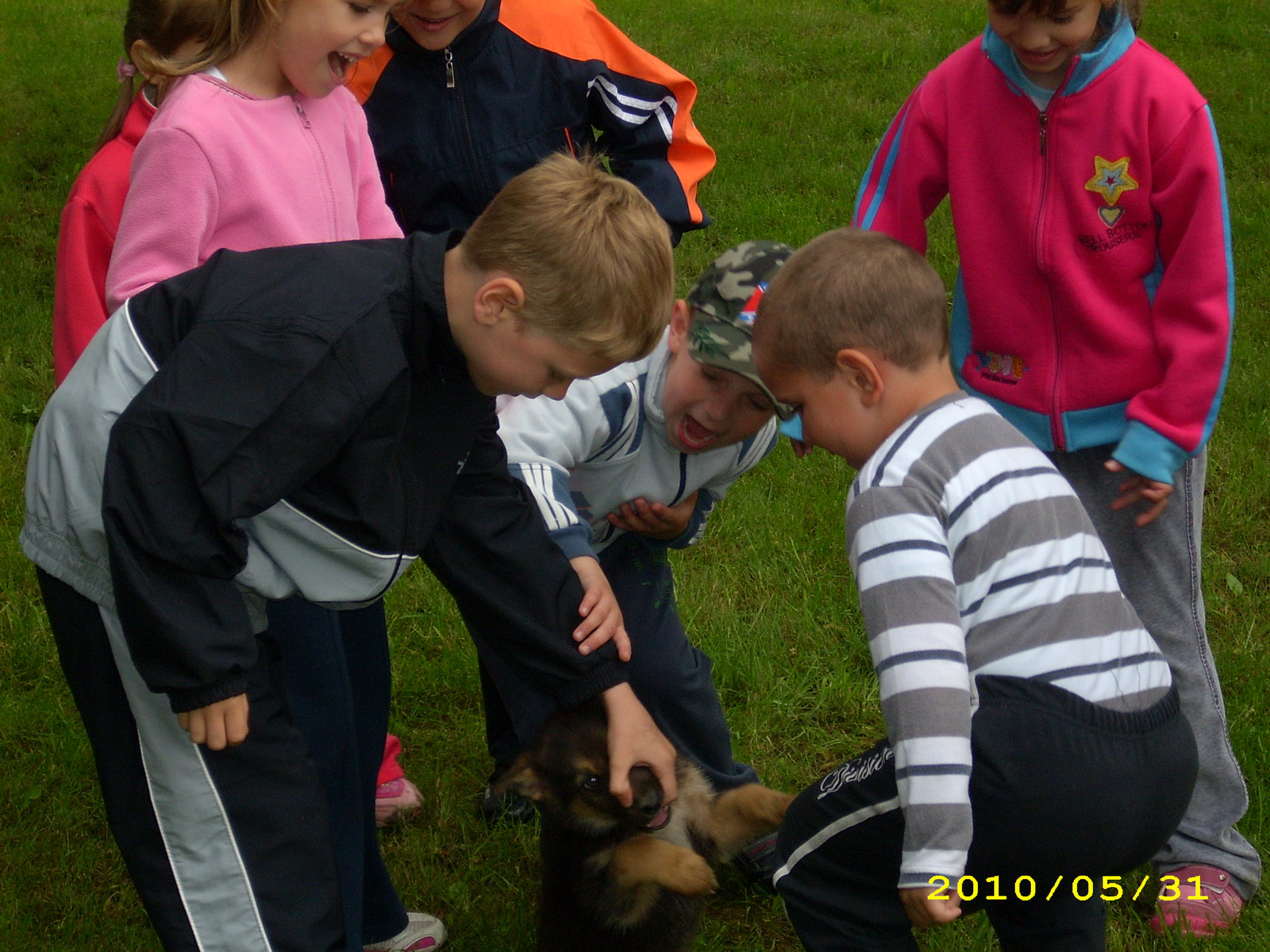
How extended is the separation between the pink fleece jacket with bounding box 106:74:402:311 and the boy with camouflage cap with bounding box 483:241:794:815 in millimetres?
643

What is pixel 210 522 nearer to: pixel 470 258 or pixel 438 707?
pixel 470 258

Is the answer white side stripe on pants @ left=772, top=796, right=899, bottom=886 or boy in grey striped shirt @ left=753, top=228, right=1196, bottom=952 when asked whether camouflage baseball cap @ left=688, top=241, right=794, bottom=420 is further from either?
white side stripe on pants @ left=772, top=796, right=899, bottom=886

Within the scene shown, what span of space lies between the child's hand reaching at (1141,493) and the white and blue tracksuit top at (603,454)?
81 cm

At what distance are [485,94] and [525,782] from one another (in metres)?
1.80

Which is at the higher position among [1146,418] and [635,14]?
[1146,418]

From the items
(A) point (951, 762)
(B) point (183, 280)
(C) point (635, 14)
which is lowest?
(C) point (635, 14)

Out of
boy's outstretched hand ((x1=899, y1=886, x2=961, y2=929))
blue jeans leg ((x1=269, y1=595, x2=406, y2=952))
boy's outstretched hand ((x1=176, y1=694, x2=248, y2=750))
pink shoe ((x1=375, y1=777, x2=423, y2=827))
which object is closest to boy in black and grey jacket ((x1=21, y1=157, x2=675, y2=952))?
boy's outstretched hand ((x1=176, y1=694, x2=248, y2=750))

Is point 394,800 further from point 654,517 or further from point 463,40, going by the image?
point 463,40

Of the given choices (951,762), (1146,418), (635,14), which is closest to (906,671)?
(951,762)

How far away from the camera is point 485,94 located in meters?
3.47

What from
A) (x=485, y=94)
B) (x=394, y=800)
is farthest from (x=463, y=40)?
(x=394, y=800)

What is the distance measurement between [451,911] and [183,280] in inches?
75.3

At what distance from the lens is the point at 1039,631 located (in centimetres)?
210

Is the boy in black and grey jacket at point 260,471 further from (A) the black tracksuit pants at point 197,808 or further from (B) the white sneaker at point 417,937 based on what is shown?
(B) the white sneaker at point 417,937
